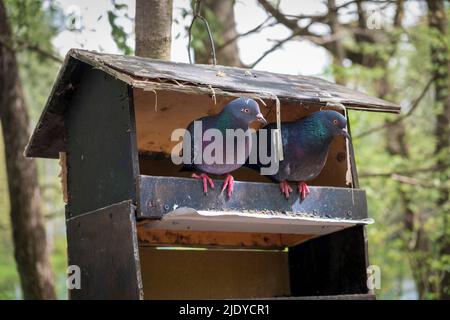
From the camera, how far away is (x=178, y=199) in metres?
4.87

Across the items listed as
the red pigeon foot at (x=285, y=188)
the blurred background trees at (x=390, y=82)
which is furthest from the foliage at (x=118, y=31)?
the red pigeon foot at (x=285, y=188)

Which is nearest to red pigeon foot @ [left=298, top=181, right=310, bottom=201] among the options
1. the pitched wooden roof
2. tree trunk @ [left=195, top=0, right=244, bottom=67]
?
the pitched wooden roof

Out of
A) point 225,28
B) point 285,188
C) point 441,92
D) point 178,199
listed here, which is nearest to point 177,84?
point 178,199

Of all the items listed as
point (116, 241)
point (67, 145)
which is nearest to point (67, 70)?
point (67, 145)

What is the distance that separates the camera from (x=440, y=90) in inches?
506

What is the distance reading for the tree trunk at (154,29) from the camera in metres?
6.76

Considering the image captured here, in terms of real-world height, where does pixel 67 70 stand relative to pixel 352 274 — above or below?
above

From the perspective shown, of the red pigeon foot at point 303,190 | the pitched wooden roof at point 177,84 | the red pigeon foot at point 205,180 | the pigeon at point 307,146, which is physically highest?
the pitched wooden roof at point 177,84

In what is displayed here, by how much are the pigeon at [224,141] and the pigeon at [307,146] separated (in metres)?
0.35

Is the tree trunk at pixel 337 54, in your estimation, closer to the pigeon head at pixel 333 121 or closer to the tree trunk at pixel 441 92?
the tree trunk at pixel 441 92

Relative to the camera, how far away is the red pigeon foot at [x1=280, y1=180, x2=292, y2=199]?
17.4 feet

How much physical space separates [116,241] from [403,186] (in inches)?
333

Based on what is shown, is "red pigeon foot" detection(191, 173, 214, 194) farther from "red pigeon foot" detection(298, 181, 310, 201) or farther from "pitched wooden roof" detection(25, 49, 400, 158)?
"red pigeon foot" detection(298, 181, 310, 201)
